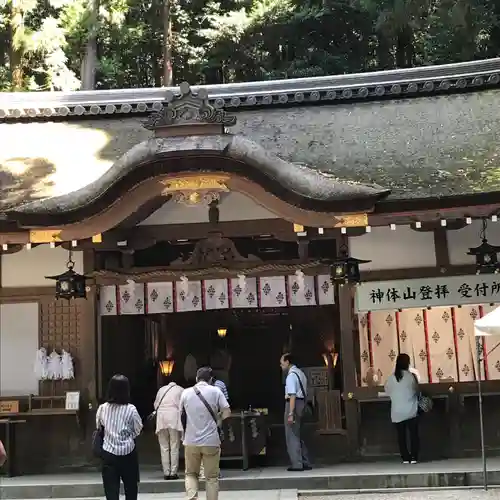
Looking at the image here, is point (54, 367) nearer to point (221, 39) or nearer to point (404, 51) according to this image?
point (221, 39)

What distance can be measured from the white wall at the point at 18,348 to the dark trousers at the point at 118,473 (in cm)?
458

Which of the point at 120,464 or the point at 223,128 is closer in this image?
the point at 120,464

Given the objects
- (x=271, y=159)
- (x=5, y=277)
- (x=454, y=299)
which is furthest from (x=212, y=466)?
(x=5, y=277)

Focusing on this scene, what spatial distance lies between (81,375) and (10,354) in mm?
1248

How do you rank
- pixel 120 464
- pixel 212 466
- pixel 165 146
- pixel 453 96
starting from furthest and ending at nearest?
pixel 453 96 < pixel 165 146 < pixel 212 466 < pixel 120 464

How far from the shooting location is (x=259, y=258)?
36.3 ft

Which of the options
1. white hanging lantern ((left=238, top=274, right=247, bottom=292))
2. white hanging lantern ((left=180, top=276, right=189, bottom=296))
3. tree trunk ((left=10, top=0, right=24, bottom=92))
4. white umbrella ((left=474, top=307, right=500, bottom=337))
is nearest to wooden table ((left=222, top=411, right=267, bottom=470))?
white hanging lantern ((left=238, top=274, right=247, bottom=292))

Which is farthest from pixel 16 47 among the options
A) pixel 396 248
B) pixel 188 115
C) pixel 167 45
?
pixel 396 248

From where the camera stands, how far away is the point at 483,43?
21812mm

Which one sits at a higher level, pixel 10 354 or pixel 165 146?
pixel 165 146

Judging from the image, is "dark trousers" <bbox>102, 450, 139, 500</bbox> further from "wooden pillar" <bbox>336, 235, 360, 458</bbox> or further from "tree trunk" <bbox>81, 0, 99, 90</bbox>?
"tree trunk" <bbox>81, 0, 99, 90</bbox>

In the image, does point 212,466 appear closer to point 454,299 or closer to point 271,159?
point 271,159

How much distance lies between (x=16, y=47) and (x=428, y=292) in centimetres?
1556

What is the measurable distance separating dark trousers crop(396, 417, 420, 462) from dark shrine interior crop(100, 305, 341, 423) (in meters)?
3.01
